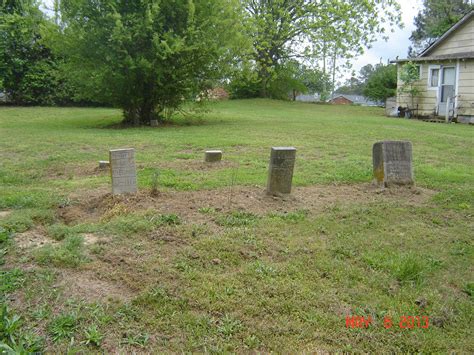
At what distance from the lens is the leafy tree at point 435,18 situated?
105 feet

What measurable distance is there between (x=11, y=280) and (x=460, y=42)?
21.1 metres

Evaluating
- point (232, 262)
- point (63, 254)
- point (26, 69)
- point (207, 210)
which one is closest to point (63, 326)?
point (63, 254)

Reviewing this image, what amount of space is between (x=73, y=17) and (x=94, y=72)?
68.9 inches

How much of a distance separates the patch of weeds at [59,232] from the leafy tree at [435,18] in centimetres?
2615

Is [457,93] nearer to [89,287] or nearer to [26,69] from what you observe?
[89,287]

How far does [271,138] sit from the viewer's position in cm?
1102

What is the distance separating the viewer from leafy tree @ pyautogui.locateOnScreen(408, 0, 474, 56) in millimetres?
31947

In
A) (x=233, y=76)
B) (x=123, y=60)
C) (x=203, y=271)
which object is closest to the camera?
(x=203, y=271)

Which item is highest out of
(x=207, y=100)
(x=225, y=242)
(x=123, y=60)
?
(x=123, y=60)

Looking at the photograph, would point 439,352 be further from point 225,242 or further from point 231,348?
point 225,242

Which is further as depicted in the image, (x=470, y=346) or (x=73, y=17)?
(x=73, y=17)

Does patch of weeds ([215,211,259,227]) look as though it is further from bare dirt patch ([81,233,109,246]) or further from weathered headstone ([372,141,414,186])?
weathered headstone ([372,141,414,186])

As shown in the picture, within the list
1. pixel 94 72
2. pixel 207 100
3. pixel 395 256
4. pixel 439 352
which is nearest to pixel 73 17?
pixel 94 72

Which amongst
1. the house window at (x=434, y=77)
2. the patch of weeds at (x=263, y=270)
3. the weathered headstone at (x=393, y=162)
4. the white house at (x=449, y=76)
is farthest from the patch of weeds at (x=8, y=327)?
the house window at (x=434, y=77)
